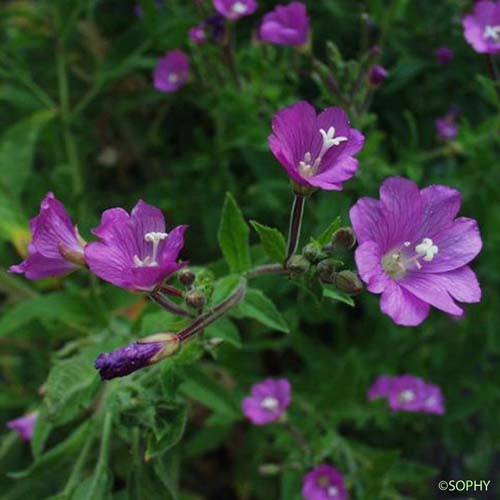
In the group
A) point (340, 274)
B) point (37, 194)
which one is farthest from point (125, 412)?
point (37, 194)

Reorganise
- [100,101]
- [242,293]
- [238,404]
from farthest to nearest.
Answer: [100,101]
[238,404]
[242,293]

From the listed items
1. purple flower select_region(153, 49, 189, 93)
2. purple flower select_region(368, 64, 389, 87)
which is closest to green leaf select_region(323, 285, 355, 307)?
purple flower select_region(368, 64, 389, 87)

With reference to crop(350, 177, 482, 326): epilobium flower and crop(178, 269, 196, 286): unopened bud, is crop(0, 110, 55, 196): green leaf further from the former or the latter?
crop(350, 177, 482, 326): epilobium flower

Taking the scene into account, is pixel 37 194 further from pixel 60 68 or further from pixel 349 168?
pixel 349 168

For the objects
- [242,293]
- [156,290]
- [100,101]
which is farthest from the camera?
[100,101]

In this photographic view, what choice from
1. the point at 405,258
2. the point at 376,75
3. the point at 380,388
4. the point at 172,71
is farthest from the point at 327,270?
the point at 172,71

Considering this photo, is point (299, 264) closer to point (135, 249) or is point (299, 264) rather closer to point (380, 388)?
point (135, 249)
